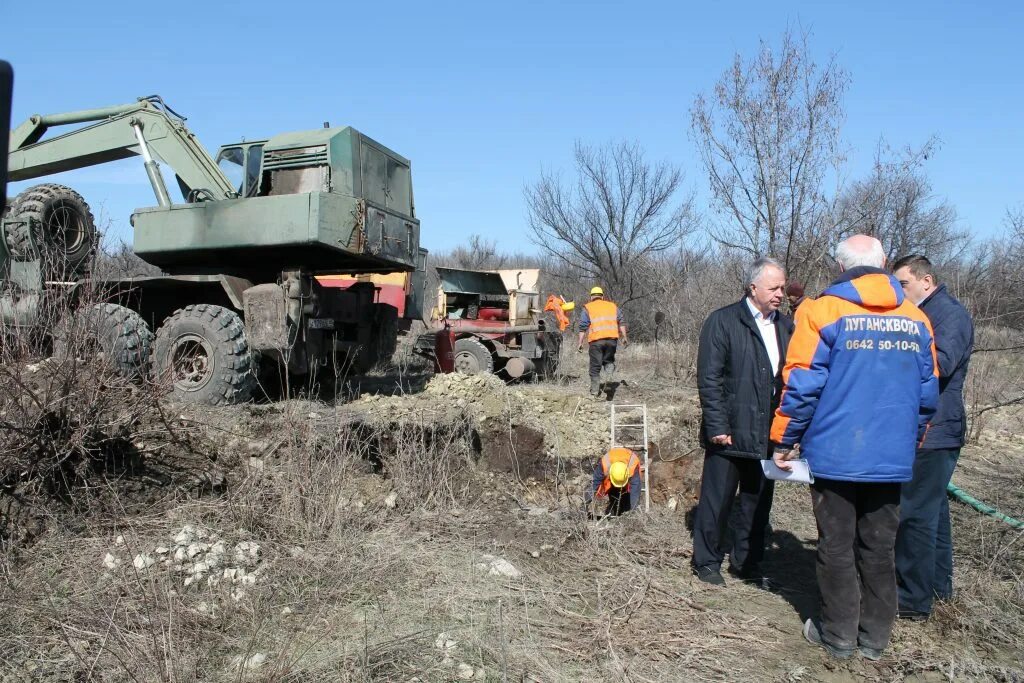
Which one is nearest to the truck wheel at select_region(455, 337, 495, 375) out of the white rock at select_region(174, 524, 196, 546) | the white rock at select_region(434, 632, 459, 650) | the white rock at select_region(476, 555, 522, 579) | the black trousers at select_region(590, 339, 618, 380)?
the black trousers at select_region(590, 339, 618, 380)

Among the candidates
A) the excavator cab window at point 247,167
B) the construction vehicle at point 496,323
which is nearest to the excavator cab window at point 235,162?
the excavator cab window at point 247,167

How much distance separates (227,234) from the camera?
7.66 meters

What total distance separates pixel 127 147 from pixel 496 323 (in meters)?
6.48

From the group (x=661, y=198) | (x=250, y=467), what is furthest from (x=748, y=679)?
(x=661, y=198)

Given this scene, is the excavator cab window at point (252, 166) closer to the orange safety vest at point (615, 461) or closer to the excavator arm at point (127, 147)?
the excavator arm at point (127, 147)

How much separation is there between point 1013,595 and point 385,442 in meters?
4.78

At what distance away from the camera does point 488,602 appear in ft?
12.0

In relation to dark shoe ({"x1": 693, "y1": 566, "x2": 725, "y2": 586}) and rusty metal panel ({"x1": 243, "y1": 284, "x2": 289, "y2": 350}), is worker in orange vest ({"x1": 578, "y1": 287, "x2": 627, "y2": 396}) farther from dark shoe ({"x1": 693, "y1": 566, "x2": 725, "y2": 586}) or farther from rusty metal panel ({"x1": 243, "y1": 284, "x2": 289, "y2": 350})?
dark shoe ({"x1": 693, "y1": 566, "x2": 725, "y2": 586})

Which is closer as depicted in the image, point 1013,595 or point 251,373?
point 1013,595

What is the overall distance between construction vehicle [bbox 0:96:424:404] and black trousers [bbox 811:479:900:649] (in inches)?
185

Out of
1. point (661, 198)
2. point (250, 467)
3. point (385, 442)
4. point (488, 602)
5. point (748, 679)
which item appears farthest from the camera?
point (661, 198)

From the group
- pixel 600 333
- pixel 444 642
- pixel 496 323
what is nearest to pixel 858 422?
pixel 444 642

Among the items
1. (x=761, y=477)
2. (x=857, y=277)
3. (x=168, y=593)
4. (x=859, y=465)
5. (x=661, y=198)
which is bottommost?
(x=168, y=593)

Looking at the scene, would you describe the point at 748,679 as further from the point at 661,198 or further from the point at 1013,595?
the point at 661,198
